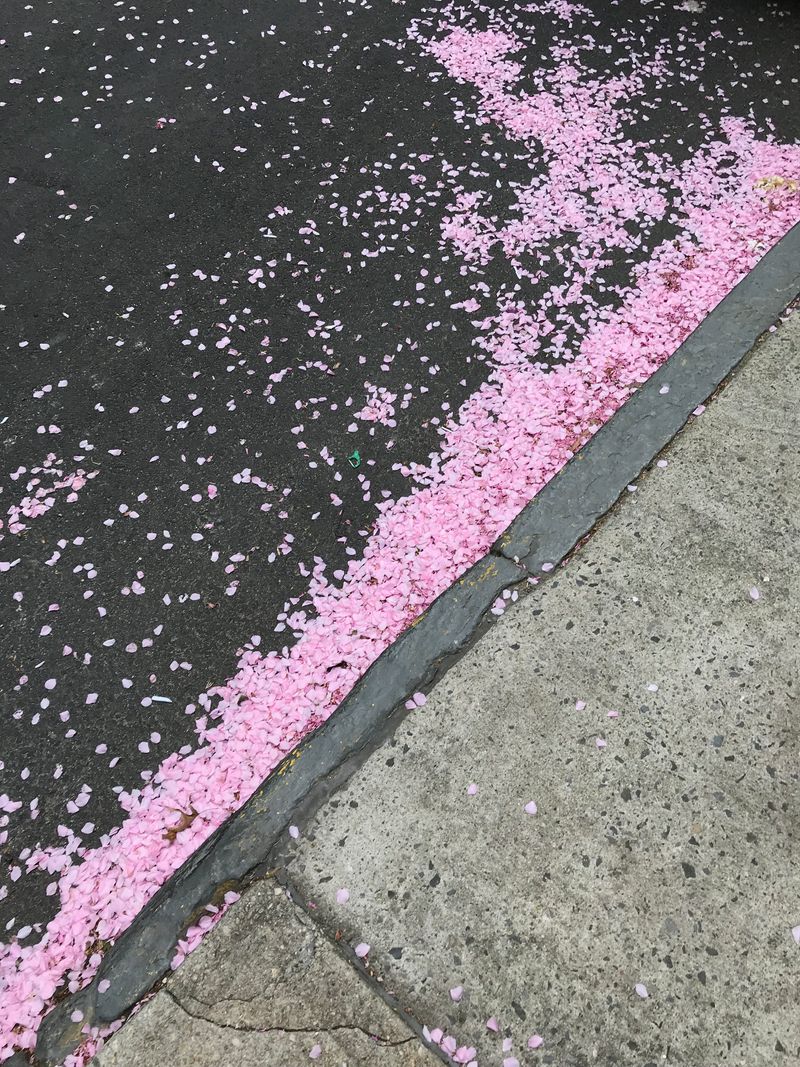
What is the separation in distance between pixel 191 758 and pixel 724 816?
1.64 m

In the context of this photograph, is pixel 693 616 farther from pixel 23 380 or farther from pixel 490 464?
pixel 23 380

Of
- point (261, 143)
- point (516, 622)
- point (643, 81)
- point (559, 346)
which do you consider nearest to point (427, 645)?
point (516, 622)

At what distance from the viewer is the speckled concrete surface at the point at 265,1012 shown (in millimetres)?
2062

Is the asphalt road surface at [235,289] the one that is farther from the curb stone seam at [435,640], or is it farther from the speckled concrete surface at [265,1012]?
the speckled concrete surface at [265,1012]

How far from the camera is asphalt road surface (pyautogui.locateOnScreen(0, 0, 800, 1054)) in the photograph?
9.49 feet

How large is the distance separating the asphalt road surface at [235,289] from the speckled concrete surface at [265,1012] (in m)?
0.48

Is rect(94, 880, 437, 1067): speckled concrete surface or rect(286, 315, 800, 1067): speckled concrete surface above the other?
rect(286, 315, 800, 1067): speckled concrete surface

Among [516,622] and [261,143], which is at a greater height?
[261,143]

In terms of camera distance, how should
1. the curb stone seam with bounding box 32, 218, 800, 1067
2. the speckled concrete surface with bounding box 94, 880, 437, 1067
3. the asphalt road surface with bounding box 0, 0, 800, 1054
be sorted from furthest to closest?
the asphalt road surface with bounding box 0, 0, 800, 1054 < the curb stone seam with bounding box 32, 218, 800, 1067 < the speckled concrete surface with bounding box 94, 880, 437, 1067

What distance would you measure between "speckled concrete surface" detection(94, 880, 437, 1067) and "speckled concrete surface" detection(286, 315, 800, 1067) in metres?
0.09

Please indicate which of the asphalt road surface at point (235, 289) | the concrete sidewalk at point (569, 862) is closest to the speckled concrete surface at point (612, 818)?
the concrete sidewalk at point (569, 862)

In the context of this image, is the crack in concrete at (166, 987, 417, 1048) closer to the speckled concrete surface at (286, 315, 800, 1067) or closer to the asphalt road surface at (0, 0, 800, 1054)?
the speckled concrete surface at (286, 315, 800, 1067)

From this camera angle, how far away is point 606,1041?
2.04 m

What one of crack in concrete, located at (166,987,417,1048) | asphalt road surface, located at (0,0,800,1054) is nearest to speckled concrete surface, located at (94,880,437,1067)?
crack in concrete, located at (166,987,417,1048)
